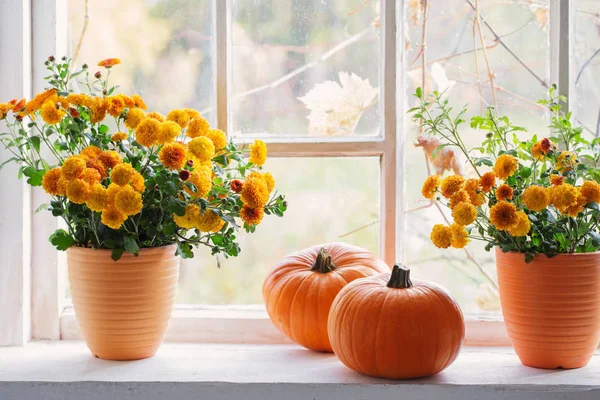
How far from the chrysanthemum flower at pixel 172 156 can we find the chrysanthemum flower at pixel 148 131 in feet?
0.12

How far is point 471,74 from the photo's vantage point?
1494 millimetres

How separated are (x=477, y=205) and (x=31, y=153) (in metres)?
0.87

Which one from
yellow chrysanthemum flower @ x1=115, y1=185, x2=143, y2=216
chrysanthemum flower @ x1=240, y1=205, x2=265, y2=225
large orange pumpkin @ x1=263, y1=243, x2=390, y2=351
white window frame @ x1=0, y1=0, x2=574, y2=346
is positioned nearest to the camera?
yellow chrysanthemum flower @ x1=115, y1=185, x2=143, y2=216

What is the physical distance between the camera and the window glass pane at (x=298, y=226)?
1508 mm

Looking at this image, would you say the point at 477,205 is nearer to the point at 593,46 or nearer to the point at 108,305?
the point at 593,46

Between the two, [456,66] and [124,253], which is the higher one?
[456,66]

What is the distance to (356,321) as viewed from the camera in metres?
1.19

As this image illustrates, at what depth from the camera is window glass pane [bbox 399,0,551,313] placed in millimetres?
1485

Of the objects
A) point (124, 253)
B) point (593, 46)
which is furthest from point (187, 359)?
point (593, 46)

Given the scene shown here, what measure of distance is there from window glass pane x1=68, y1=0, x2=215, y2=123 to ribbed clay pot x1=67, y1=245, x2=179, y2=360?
0.40 m

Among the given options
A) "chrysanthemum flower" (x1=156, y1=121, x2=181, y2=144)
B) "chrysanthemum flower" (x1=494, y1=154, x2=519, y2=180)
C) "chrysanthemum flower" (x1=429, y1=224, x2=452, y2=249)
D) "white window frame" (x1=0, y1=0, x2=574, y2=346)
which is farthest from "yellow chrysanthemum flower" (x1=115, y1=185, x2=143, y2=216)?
"chrysanthemum flower" (x1=494, y1=154, x2=519, y2=180)

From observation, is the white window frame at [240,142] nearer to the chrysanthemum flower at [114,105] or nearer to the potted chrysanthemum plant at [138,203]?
the potted chrysanthemum plant at [138,203]

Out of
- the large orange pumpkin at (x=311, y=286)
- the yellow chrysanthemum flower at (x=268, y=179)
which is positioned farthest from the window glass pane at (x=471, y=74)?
the yellow chrysanthemum flower at (x=268, y=179)

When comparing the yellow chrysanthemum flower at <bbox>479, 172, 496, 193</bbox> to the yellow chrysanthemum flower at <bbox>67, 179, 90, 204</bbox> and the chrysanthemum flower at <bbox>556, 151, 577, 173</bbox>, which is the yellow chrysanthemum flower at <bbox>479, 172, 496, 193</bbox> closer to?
the chrysanthemum flower at <bbox>556, 151, 577, 173</bbox>
